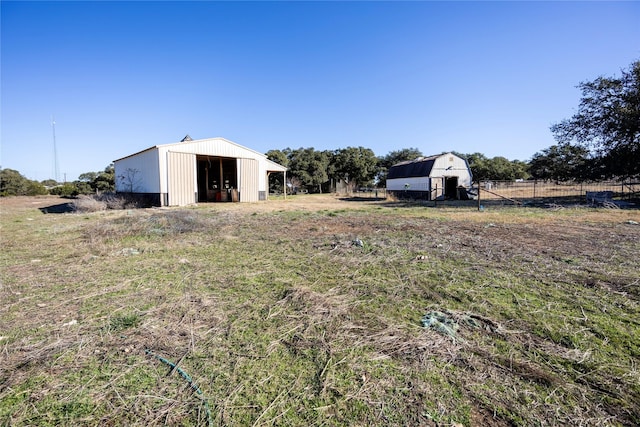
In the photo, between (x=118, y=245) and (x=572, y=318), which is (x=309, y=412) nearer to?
(x=572, y=318)

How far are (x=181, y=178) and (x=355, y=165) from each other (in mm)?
25306

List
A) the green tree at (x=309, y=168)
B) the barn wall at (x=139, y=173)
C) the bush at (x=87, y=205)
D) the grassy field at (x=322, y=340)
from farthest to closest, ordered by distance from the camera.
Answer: the green tree at (x=309, y=168), the barn wall at (x=139, y=173), the bush at (x=87, y=205), the grassy field at (x=322, y=340)

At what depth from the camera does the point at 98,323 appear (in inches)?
115

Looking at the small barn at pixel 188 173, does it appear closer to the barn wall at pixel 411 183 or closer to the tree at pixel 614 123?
the barn wall at pixel 411 183

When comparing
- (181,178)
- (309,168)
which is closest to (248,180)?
(181,178)

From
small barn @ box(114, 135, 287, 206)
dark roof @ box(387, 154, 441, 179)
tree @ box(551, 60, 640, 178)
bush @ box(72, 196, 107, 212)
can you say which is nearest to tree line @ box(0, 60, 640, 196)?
tree @ box(551, 60, 640, 178)

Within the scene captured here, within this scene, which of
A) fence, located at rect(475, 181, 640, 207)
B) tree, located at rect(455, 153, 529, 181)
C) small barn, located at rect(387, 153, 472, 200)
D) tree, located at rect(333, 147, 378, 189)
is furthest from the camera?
tree, located at rect(455, 153, 529, 181)

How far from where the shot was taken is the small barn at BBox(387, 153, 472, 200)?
76.6ft

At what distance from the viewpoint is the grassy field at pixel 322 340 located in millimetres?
1798

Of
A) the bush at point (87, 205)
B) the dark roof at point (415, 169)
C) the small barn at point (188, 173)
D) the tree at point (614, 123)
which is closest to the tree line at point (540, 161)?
the tree at point (614, 123)

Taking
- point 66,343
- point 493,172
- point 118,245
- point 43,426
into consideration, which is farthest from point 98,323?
point 493,172

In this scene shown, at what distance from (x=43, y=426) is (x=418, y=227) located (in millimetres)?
8760

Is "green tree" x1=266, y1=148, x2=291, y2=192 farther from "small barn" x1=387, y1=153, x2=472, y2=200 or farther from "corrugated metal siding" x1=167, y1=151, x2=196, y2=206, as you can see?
"corrugated metal siding" x1=167, y1=151, x2=196, y2=206

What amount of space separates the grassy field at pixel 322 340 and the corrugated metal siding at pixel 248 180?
53.9 ft
